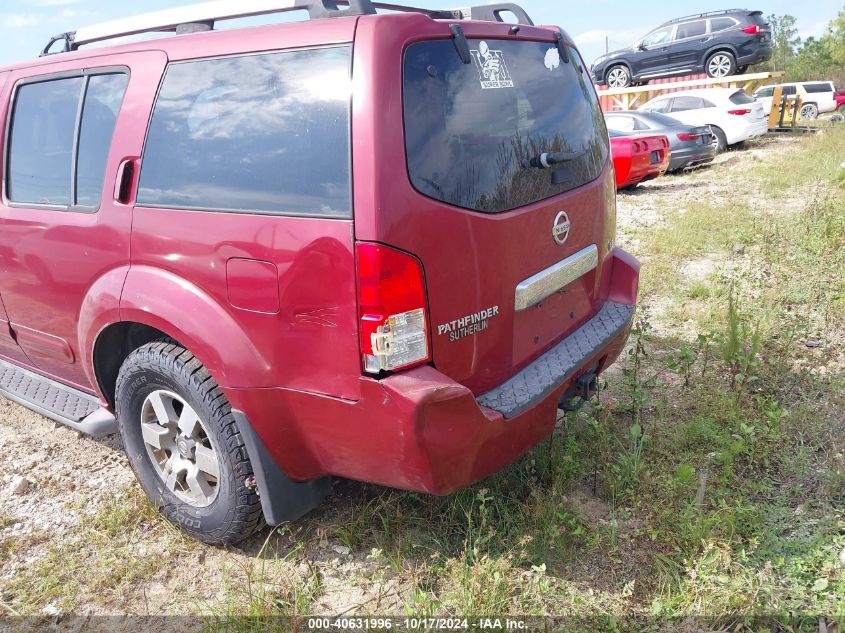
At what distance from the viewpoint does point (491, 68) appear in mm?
2473

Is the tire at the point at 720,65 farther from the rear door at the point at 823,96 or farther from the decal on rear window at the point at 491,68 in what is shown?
the decal on rear window at the point at 491,68

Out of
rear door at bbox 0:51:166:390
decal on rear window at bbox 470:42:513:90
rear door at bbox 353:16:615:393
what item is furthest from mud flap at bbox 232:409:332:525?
decal on rear window at bbox 470:42:513:90

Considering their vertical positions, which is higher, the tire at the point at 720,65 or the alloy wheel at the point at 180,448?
the tire at the point at 720,65

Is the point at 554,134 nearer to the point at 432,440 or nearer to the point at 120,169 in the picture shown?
the point at 432,440

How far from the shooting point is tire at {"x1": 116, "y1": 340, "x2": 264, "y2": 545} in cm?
252

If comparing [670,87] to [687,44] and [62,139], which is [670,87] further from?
[62,139]

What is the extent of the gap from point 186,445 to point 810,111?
30.2 metres

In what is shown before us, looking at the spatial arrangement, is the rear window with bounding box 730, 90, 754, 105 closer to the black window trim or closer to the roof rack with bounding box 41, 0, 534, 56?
the roof rack with bounding box 41, 0, 534, 56

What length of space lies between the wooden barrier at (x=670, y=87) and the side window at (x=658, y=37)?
1.14 meters

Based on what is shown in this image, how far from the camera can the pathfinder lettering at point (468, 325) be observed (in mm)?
2262

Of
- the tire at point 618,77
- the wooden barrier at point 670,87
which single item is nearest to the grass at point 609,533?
the wooden barrier at point 670,87

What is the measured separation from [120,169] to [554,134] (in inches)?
72.3

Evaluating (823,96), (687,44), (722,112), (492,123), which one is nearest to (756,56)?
(687,44)

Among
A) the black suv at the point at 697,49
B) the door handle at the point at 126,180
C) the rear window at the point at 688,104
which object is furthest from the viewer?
the black suv at the point at 697,49
